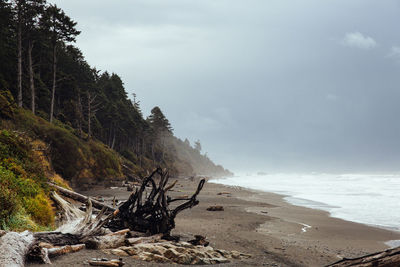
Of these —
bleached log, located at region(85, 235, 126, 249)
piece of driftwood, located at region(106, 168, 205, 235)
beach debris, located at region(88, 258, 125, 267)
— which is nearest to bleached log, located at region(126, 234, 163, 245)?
bleached log, located at region(85, 235, 126, 249)

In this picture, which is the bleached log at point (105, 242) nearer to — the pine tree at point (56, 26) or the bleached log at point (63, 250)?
the bleached log at point (63, 250)

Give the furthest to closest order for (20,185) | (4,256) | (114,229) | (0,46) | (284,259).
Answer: (0,46), (20,185), (114,229), (284,259), (4,256)

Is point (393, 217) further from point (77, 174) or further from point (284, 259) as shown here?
point (77, 174)

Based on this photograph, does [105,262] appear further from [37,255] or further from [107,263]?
[37,255]

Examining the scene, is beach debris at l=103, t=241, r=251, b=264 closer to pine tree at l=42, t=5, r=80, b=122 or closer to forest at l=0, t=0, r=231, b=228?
forest at l=0, t=0, r=231, b=228

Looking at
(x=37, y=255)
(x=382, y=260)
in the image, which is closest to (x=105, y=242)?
(x=37, y=255)

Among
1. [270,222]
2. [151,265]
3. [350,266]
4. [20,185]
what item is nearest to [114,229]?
[151,265]

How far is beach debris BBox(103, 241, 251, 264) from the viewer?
660 centimetres

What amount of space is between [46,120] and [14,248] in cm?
2737

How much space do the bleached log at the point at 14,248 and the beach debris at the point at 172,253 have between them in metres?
1.80

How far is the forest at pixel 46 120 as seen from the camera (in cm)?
1046

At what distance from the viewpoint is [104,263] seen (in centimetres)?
559

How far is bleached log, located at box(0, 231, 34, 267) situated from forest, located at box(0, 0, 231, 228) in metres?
2.07

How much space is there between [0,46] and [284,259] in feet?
134
